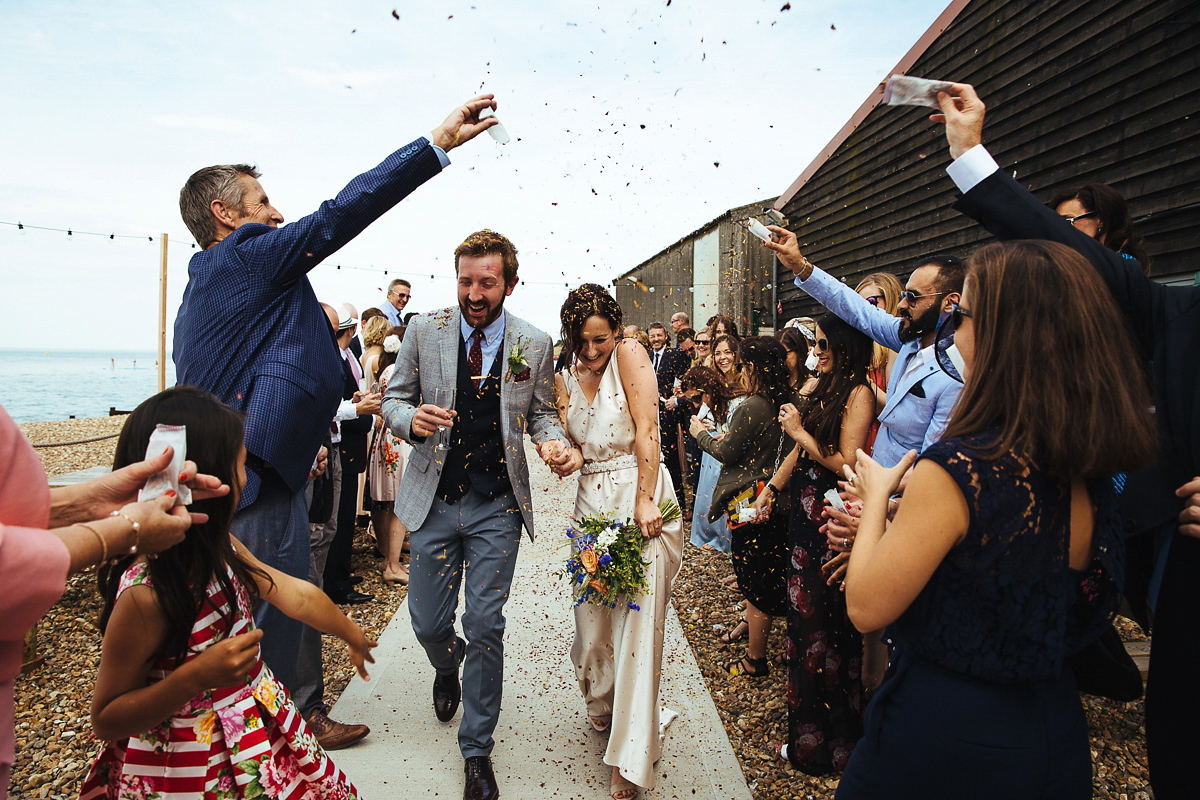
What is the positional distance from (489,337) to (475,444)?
0.55 meters

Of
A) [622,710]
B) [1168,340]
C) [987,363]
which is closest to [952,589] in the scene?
[987,363]

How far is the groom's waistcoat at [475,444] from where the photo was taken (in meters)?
3.32

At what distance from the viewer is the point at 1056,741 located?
151cm

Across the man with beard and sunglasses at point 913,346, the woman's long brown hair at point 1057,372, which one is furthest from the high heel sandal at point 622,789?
the woman's long brown hair at point 1057,372

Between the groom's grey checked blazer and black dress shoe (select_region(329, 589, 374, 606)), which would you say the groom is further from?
black dress shoe (select_region(329, 589, 374, 606))

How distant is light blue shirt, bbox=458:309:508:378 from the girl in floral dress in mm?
1651

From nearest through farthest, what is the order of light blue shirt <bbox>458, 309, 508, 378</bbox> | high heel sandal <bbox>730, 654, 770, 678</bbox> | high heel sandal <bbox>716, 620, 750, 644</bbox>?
light blue shirt <bbox>458, 309, 508, 378</bbox>, high heel sandal <bbox>730, 654, 770, 678</bbox>, high heel sandal <bbox>716, 620, 750, 644</bbox>

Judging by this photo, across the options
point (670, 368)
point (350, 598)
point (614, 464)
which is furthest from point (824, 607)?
point (670, 368)

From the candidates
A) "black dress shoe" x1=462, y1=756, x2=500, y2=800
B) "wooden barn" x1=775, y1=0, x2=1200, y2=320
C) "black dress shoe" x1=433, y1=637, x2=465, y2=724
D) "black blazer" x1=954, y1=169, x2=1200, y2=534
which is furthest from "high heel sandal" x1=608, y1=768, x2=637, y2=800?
"wooden barn" x1=775, y1=0, x2=1200, y2=320

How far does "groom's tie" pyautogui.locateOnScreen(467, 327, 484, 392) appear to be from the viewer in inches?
134

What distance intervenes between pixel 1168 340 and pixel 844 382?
145 cm

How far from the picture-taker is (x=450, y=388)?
334 cm

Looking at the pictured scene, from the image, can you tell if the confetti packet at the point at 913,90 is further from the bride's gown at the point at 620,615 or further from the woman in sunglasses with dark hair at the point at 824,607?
the bride's gown at the point at 620,615

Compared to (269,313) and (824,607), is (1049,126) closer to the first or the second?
(824,607)
